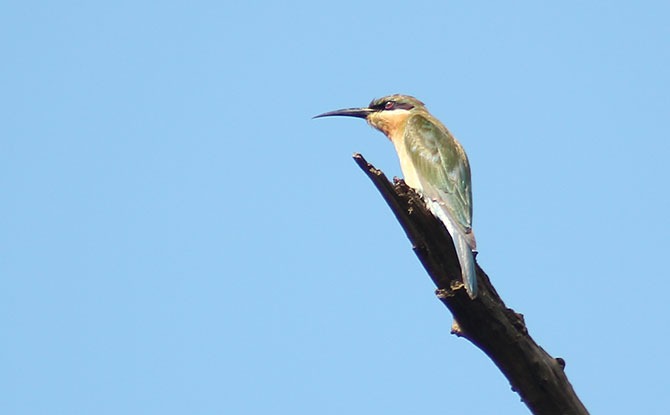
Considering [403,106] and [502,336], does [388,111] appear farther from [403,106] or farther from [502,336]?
[502,336]

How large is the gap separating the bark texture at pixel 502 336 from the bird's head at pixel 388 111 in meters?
2.86

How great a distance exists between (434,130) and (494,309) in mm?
2651

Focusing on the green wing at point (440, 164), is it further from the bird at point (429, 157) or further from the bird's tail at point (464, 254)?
the bird's tail at point (464, 254)

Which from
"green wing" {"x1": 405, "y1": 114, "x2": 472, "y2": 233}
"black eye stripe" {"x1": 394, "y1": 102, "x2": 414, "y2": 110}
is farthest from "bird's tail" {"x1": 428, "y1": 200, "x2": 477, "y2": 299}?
"black eye stripe" {"x1": 394, "y1": 102, "x2": 414, "y2": 110}

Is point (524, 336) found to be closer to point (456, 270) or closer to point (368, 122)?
point (456, 270)

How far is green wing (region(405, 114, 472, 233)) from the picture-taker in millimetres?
5465

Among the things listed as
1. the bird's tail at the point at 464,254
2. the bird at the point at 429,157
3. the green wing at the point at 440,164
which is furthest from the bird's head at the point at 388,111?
the bird's tail at the point at 464,254

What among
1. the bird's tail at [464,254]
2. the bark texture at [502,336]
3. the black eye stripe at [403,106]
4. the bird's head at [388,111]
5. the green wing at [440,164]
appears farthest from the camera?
the black eye stripe at [403,106]

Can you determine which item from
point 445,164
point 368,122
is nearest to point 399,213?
point 445,164

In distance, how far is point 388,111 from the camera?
700cm

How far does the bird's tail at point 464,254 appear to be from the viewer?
12.5 feet

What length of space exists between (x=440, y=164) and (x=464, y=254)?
5.91ft

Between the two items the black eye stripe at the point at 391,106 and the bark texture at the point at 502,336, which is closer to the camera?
the bark texture at the point at 502,336

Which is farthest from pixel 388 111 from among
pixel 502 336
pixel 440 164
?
pixel 502 336
